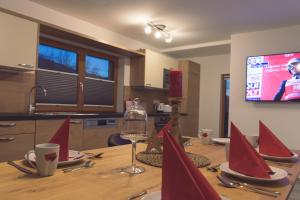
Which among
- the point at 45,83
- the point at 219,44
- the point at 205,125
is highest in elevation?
the point at 219,44

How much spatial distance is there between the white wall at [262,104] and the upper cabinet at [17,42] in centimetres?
309

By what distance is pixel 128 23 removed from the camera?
12.2 feet

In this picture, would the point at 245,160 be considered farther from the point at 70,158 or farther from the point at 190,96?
the point at 190,96

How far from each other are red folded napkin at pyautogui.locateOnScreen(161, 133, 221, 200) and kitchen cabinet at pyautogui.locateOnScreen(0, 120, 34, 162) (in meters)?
2.08

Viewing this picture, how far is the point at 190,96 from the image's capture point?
515 cm

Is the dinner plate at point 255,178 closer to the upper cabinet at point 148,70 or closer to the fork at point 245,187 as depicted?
the fork at point 245,187

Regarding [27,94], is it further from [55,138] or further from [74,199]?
[74,199]

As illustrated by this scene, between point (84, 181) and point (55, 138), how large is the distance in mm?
313

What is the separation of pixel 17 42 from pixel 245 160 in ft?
8.54

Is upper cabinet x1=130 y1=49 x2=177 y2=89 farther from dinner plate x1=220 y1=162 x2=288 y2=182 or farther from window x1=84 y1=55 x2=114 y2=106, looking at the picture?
dinner plate x1=220 y1=162 x2=288 y2=182

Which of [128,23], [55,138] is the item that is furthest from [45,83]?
[55,138]

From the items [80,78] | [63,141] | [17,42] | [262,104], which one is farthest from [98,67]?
[63,141]

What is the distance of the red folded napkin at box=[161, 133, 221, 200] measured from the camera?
0.55 metres

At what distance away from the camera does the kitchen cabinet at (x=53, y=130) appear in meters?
2.48
